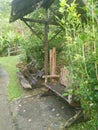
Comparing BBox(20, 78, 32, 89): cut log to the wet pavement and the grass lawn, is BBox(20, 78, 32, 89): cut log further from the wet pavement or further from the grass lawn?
the wet pavement

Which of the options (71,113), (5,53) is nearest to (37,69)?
(71,113)

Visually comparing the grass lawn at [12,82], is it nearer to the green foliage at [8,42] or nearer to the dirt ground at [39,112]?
the dirt ground at [39,112]

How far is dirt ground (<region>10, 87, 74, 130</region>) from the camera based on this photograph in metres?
6.55

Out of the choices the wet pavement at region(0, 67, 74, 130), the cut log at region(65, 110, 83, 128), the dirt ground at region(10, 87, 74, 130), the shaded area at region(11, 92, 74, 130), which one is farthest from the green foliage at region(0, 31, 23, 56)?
the cut log at region(65, 110, 83, 128)

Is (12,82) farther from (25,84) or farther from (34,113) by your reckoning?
(34,113)

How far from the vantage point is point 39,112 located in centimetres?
744

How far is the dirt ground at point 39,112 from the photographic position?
21.5ft

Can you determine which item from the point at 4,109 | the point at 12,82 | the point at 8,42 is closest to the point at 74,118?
the point at 4,109

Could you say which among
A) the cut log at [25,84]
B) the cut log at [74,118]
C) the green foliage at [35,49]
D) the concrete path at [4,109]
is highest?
the green foliage at [35,49]

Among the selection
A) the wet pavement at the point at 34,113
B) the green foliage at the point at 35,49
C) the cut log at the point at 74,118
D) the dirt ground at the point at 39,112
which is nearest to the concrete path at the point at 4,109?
the wet pavement at the point at 34,113

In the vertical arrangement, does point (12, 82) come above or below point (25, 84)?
below

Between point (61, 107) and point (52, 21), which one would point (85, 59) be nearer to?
point (61, 107)

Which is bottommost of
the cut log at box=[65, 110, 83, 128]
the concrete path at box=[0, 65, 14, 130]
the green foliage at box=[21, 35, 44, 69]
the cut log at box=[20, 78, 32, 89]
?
the concrete path at box=[0, 65, 14, 130]

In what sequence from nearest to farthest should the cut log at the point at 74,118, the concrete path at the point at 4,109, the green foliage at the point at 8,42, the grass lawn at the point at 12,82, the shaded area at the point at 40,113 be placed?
the cut log at the point at 74,118 → the shaded area at the point at 40,113 → the concrete path at the point at 4,109 → the grass lawn at the point at 12,82 → the green foliage at the point at 8,42
